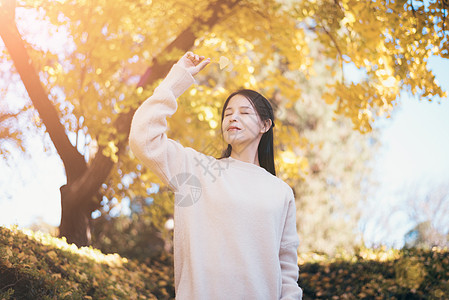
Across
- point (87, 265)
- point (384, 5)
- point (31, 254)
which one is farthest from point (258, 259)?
point (384, 5)

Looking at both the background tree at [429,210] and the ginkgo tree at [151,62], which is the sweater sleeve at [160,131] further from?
the background tree at [429,210]

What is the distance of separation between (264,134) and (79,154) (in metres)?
3.54

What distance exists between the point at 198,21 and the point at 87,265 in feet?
9.85

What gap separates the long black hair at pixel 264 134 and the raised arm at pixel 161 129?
35 centimetres

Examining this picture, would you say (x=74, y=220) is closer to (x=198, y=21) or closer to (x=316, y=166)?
(x=198, y=21)

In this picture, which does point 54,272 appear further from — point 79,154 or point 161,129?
point 161,129

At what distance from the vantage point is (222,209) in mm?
1963

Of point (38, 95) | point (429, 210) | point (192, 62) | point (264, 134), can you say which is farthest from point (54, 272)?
point (429, 210)

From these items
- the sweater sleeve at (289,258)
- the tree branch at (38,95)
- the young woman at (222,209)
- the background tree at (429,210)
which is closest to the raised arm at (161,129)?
the young woman at (222,209)

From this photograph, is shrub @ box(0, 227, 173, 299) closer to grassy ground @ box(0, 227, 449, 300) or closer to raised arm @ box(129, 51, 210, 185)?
grassy ground @ box(0, 227, 449, 300)

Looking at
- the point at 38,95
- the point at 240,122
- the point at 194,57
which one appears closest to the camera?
the point at 194,57

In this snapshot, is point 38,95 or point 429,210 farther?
point 429,210

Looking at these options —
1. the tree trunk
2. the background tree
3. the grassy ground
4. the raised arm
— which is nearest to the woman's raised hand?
the raised arm

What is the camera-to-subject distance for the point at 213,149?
10.0ft
